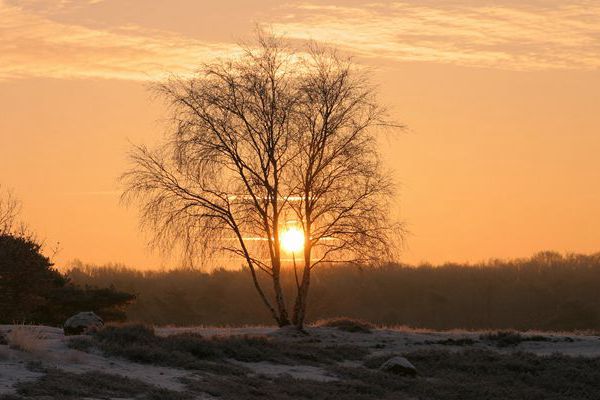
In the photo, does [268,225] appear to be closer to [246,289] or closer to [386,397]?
[386,397]

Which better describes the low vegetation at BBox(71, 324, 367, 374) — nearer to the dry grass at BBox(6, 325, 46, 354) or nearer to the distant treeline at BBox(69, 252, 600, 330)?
the dry grass at BBox(6, 325, 46, 354)

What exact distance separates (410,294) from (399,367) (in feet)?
140

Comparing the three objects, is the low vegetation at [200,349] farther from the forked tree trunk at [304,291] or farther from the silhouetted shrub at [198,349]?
the forked tree trunk at [304,291]

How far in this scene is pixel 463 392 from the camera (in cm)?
3338

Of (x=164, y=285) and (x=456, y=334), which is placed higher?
(x=164, y=285)

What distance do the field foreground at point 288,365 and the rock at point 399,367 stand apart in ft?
0.81

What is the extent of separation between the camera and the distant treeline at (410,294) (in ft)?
238

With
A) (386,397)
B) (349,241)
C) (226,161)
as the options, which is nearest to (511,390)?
(386,397)

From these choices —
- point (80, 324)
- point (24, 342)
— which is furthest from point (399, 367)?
point (24, 342)

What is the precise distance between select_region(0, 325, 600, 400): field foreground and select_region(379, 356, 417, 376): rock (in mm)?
247

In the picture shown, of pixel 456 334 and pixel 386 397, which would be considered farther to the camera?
pixel 456 334

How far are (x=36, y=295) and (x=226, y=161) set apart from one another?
13.6 meters

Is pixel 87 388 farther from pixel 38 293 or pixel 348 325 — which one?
pixel 38 293

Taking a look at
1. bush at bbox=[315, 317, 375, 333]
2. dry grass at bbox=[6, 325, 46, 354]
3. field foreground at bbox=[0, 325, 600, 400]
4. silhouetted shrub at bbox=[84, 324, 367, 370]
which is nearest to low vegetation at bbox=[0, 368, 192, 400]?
field foreground at bbox=[0, 325, 600, 400]
